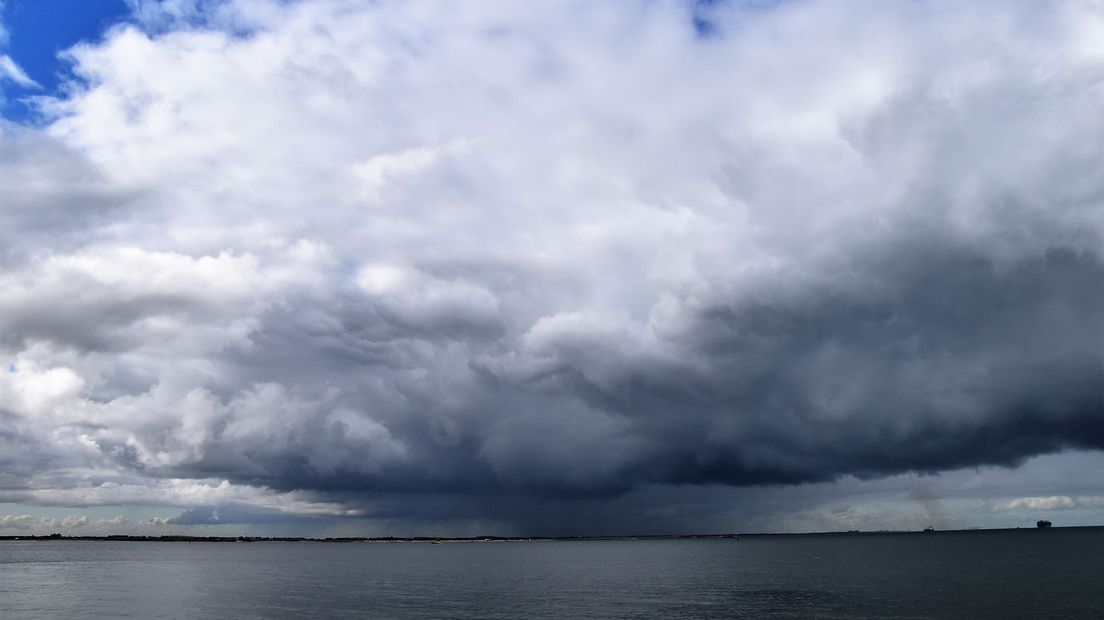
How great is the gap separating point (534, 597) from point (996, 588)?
8725 centimetres

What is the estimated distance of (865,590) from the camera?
5556 inches

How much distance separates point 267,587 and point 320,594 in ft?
90.5

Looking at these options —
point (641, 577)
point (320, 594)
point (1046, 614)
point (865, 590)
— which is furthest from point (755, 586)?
point (320, 594)

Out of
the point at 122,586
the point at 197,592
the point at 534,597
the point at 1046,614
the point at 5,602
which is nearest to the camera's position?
the point at 1046,614

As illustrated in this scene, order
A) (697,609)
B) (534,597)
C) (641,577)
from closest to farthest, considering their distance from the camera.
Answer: (697,609) → (534,597) → (641,577)

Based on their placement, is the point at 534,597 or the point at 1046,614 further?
the point at 534,597

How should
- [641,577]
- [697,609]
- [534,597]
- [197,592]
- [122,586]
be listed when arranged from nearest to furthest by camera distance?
[697,609] → [534,597] → [197,592] → [122,586] → [641,577]

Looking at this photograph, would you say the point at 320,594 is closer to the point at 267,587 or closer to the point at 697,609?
the point at 267,587

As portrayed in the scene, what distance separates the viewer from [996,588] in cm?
14325

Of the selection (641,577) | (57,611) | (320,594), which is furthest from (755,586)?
(57,611)

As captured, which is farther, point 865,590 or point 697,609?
point 865,590

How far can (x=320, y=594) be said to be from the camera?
475ft

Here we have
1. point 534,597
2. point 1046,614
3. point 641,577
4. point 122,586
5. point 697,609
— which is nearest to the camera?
point 1046,614

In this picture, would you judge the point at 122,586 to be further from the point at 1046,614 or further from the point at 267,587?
the point at 1046,614
